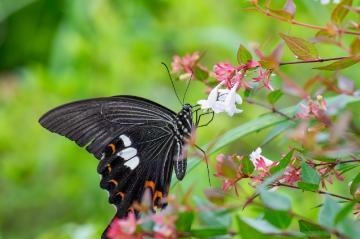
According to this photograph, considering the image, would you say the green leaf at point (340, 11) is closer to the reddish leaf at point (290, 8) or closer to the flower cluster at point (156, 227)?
the reddish leaf at point (290, 8)

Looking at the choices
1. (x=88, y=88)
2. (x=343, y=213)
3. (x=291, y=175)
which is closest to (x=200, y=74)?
(x=291, y=175)

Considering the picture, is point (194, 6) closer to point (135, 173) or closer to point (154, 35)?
point (154, 35)

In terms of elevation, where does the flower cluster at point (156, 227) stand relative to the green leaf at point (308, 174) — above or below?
above

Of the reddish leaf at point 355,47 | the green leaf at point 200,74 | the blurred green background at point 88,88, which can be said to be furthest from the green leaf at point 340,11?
the blurred green background at point 88,88

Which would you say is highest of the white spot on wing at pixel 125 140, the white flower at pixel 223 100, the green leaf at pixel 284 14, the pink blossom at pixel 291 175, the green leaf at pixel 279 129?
the green leaf at pixel 284 14

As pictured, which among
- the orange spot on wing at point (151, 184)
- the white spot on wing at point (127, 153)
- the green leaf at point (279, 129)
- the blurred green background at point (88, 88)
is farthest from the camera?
the blurred green background at point (88, 88)

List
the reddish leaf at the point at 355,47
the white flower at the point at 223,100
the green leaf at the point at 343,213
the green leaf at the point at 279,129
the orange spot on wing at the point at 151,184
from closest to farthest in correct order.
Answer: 1. the green leaf at the point at 343,213
2. the reddish leaf at the point at 355,47
3. the white flower at the point at 223,100
4. the green leaf at the point at 279,129
5. the orange spot on wing at the point at 151,184

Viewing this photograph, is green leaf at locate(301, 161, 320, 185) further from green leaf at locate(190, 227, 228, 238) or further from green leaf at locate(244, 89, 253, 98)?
green leaf at locate(244, 89, 253, 98)

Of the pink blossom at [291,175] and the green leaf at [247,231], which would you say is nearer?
the green leaf at [247,231]
